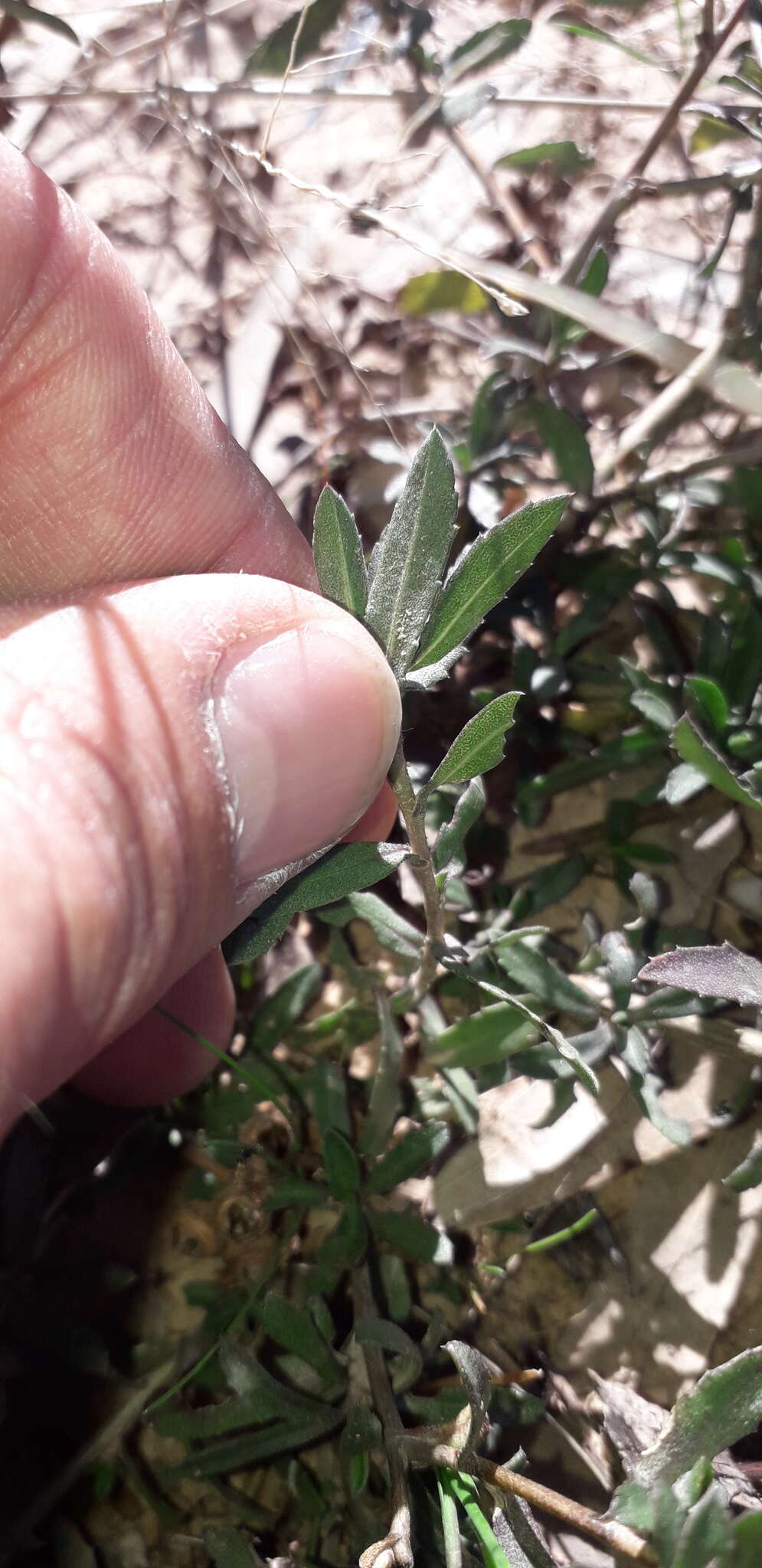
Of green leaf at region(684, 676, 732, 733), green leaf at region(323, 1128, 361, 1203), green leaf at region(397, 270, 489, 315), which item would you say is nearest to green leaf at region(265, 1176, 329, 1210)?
green leaf at region(323, 1128, 361, 1203)

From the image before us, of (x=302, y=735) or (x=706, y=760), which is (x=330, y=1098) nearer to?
(x=302, y=735)

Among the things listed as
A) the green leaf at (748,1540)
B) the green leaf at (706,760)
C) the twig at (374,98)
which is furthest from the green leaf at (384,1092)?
the twig at (374,98)

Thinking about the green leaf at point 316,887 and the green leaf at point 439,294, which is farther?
the green leaf at point 439,294

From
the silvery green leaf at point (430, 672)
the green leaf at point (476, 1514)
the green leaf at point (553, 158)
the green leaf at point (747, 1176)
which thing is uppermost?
the green leaf at point (553, 158)

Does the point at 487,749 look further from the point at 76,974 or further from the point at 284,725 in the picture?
the point at 76,974

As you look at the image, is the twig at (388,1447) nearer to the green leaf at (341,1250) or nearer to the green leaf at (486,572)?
the green leaf at (341,1250)

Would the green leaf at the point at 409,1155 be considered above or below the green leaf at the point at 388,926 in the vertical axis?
below
